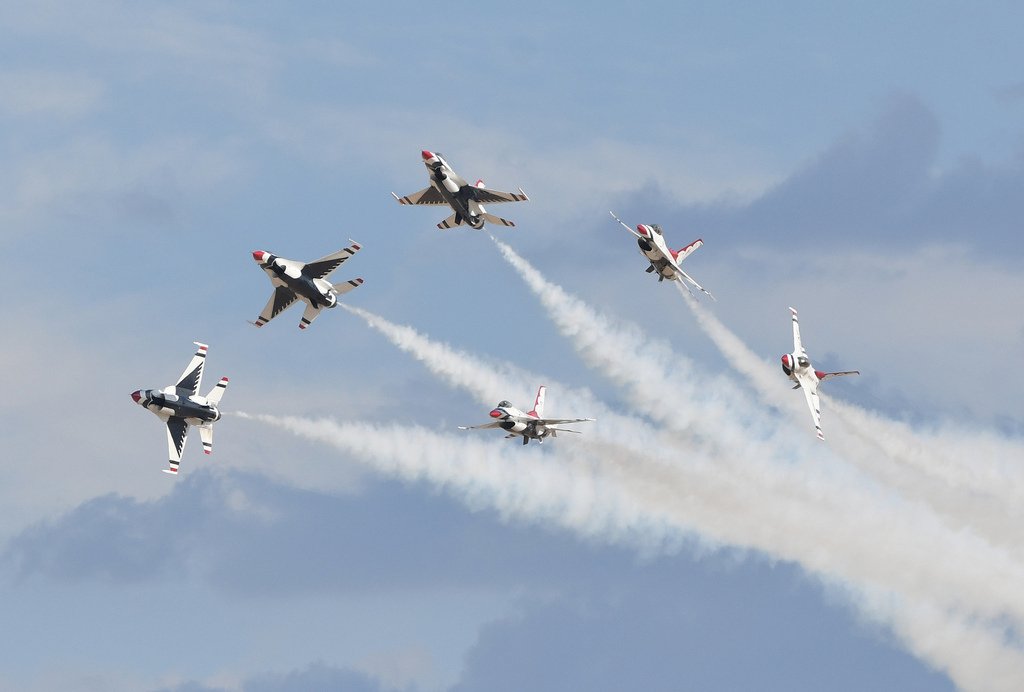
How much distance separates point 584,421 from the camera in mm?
199125

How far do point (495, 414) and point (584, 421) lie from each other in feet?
21.0

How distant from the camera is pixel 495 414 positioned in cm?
19962
